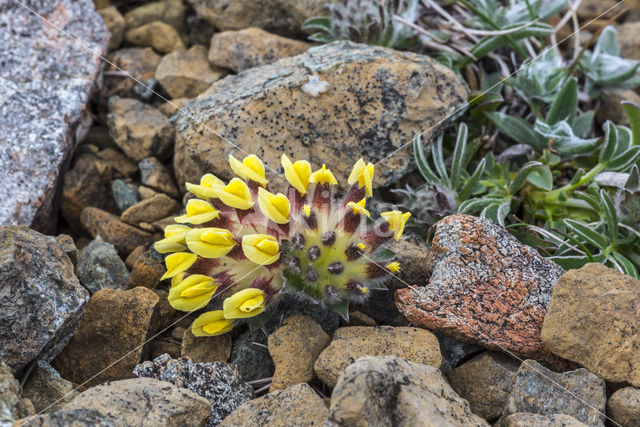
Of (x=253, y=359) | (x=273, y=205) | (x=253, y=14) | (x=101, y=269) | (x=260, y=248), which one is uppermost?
(x=253, y=14)

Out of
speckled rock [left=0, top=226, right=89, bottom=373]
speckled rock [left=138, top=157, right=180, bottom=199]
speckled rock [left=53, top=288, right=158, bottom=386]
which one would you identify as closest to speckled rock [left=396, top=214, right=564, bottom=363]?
speckled rock [left=53, top=288, right=158, bottom=386]

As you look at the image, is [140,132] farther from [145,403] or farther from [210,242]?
[145,403]

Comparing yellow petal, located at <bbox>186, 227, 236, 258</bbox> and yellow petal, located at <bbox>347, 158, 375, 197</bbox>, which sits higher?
yellow petal, located at <bbox>347, 158, 375, 197</bbox>

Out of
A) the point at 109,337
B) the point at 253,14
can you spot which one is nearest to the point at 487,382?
the point at 109,337

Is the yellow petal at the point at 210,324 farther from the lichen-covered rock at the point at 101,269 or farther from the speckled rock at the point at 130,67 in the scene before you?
the speckled rock at the point at 130,67

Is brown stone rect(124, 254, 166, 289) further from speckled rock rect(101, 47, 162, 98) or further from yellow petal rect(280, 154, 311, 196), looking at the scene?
speckled rock rect(101, 47, 162, 98)

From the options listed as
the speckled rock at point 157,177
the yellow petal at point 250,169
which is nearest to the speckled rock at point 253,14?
the speckled rock at point 157,177
